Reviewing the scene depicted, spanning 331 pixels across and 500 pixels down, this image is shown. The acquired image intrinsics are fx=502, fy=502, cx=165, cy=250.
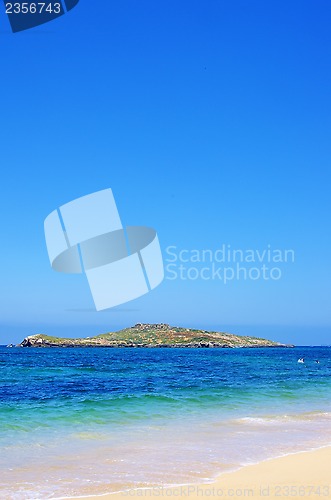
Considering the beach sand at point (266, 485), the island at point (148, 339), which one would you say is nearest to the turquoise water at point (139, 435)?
the beach sand at point (266, 485)

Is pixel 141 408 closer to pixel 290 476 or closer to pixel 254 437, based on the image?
pixel 254 437

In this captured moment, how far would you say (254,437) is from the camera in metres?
13.2

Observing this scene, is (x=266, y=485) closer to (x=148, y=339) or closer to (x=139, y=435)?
(x=139, y=435)

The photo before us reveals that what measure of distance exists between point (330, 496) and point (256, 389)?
67.9ft

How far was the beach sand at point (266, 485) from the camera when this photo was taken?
796 cm

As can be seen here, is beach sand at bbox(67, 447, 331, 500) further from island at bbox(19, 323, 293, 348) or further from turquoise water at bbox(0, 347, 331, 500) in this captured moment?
island at bbox(19, 323, 293, 348)

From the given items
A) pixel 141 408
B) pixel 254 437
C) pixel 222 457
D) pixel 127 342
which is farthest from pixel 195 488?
pixel 127 342

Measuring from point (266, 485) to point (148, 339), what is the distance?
6978 inches

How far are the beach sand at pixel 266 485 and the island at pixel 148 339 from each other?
159411 millimetres

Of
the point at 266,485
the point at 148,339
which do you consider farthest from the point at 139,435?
the point at 148,339

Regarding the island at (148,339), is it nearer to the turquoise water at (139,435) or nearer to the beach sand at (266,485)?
the turquoise water at (139,435)

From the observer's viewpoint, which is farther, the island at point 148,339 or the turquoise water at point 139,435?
the island at point 148,339

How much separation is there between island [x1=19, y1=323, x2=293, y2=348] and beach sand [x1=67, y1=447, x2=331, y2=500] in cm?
15941

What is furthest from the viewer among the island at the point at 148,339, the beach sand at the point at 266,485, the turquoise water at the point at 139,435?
the island at the point at 148,339
